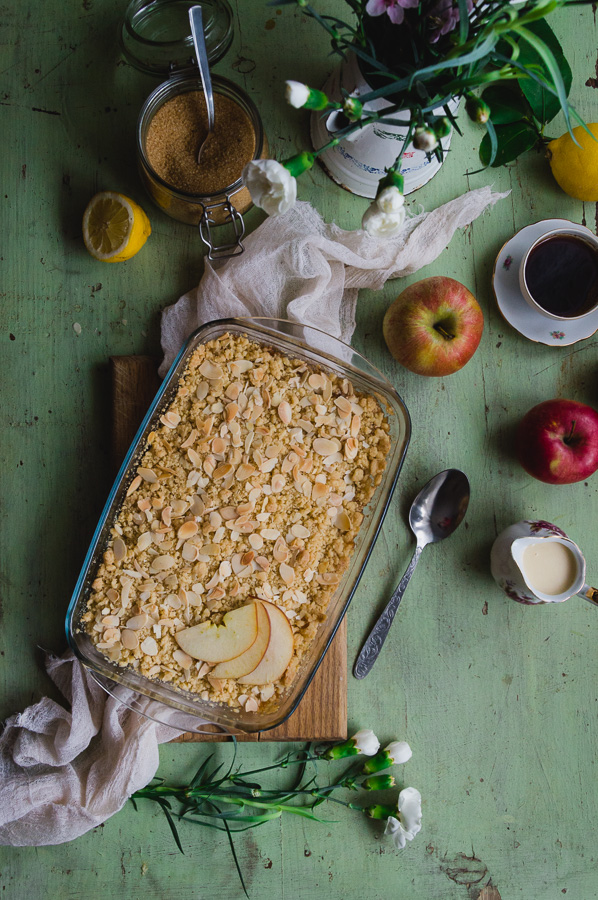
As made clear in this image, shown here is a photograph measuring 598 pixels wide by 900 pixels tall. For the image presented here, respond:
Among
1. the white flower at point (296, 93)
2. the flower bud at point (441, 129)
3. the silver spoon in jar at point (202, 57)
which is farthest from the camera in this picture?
the silver spoon in jar at point (202, 57)

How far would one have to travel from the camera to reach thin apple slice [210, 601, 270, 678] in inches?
44.9

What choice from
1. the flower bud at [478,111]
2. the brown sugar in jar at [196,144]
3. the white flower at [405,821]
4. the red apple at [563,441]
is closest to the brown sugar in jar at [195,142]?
the brown sugar in jar at [196,144]

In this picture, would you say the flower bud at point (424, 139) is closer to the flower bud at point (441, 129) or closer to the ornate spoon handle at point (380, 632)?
the flower bud at point (441, 129)

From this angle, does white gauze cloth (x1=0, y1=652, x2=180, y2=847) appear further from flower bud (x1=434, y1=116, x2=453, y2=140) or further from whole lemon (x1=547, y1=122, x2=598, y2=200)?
whole lemon (x1=547, y1=122, x2=598, y2=200)

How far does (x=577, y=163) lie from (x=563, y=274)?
214 millimetres

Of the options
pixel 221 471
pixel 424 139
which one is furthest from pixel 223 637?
pixel 424 139

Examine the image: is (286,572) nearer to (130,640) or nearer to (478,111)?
(130,640)

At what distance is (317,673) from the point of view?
49.3 inches

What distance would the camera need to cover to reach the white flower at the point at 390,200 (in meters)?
0.78

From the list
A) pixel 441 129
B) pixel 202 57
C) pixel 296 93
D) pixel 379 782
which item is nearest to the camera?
pixel 296 93

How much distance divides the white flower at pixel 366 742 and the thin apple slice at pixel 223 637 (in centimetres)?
31

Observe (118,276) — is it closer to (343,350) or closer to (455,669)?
(343,350)

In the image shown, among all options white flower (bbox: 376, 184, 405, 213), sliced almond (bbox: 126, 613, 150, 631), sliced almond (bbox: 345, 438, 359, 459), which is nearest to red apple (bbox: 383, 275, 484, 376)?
sliced almond (bbox: 345, 438, 359, 459)

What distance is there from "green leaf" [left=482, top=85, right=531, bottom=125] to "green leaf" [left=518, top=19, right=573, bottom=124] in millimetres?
21
